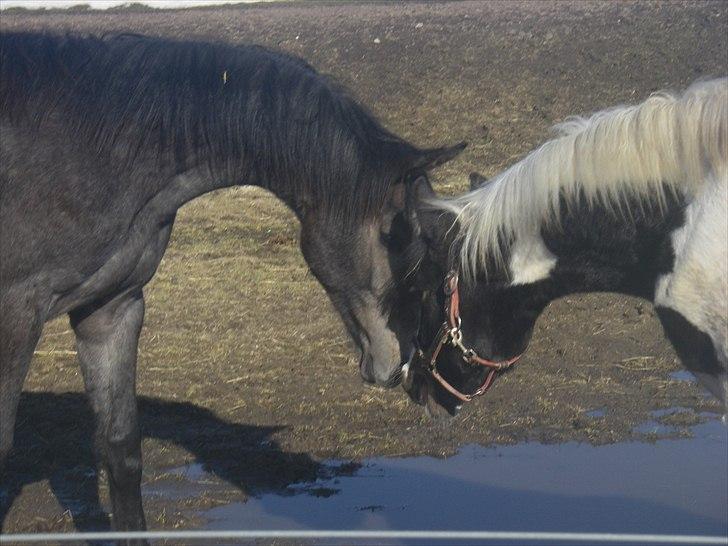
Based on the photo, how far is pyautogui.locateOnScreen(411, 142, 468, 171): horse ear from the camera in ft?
12.0

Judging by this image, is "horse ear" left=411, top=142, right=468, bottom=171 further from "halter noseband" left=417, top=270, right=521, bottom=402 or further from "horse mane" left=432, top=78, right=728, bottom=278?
"halter noseband" left=417, top=270, right=521, bottom=402

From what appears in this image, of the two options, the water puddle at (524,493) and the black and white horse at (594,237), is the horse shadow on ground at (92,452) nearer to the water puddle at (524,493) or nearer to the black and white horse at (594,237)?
the water puddle at (524,493)

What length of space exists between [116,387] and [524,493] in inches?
68.4

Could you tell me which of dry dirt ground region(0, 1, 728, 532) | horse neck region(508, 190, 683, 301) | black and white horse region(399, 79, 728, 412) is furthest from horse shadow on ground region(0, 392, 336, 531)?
horse neck region(508, 190, 683, 301)

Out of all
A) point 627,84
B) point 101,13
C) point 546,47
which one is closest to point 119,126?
point 627,84

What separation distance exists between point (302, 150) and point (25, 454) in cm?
230

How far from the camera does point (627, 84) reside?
39.2ft

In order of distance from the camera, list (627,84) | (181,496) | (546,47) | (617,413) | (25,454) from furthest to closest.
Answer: (546,47) < (627,84) < (617,413) < (25,454) < (181,496)

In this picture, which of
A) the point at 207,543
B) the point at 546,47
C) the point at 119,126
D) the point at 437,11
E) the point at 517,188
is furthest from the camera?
the point at 437,11

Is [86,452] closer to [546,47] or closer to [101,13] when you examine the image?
[546,47]

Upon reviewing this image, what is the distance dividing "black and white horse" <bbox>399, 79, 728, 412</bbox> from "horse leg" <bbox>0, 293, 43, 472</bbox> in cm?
119

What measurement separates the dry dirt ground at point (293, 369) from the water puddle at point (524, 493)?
0.13 metres

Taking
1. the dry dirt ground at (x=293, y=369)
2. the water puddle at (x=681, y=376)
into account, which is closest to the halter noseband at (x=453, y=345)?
the dry dirt ground at (x=293, y=369)

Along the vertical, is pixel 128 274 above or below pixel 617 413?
above
